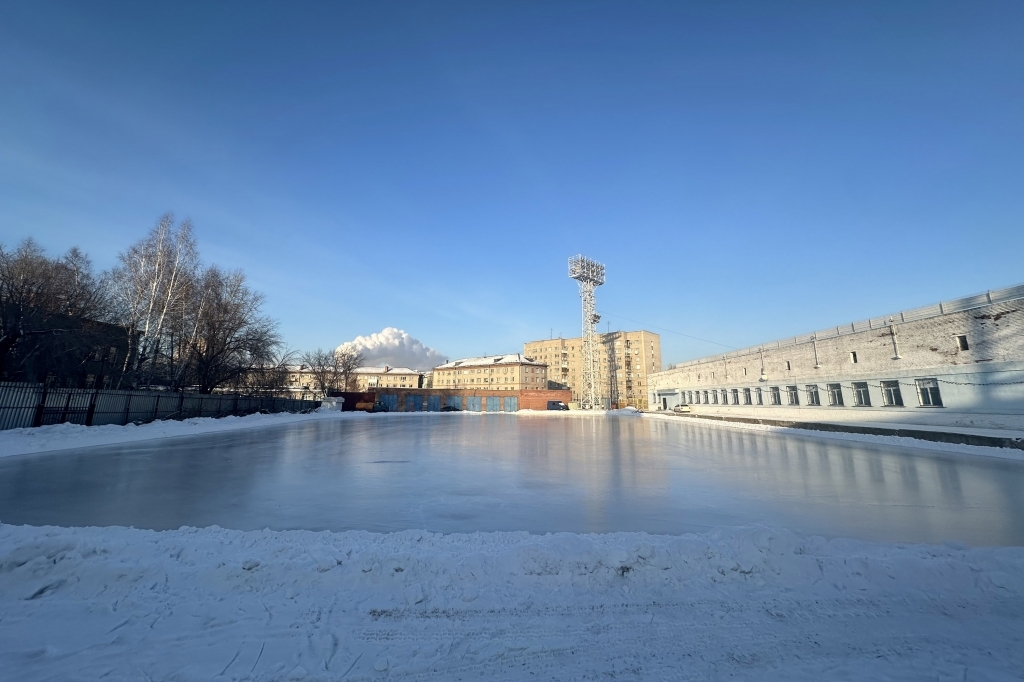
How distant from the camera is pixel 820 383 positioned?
28.5 m

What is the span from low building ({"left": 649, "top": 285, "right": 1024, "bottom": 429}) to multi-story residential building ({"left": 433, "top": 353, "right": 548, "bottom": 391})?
6486cm

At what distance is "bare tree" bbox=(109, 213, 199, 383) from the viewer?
82.0ft

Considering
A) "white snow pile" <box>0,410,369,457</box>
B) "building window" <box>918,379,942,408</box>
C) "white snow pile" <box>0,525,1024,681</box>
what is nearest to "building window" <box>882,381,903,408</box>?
"building window" <box>918,379,942,408</box>

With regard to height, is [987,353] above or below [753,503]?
above

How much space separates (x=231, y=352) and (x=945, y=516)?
1521 inches

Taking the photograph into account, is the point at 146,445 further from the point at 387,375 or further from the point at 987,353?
the point at 387,375

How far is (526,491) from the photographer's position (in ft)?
28.7

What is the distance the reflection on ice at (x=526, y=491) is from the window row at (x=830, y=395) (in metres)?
9.23

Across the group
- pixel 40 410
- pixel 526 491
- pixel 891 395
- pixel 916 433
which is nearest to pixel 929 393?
pixel 891 395

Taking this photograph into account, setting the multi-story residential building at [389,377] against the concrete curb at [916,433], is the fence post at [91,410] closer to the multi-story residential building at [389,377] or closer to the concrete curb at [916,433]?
the concrete curb at [916,433]

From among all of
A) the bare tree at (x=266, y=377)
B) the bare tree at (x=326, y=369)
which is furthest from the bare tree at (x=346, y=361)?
the bare tree at (x=266, y=377)

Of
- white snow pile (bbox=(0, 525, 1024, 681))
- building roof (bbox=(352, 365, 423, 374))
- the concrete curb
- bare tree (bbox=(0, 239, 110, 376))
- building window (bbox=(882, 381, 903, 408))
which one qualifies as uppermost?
building roof (bbox=(352, 365, 423, 374))

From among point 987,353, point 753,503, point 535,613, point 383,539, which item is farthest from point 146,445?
point 987,353

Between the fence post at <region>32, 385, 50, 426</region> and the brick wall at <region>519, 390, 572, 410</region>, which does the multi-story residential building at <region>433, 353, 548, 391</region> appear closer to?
the brick wall at <region>519, 390, 572, 410</region>
